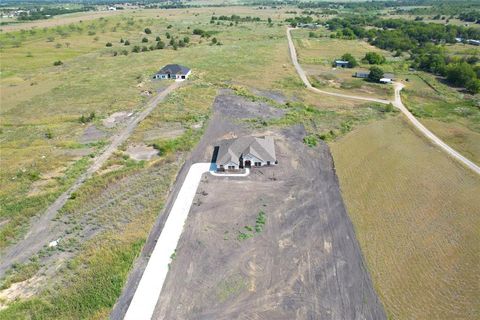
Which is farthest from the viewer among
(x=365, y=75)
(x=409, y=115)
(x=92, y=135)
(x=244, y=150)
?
(x=365, y=75)

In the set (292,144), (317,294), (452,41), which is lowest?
(317,294)

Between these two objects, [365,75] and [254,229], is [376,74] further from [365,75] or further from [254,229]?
[254,229]

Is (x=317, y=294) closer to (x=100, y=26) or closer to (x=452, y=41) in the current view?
(x=452, y=41)

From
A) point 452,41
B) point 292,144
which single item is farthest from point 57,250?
point 452,41

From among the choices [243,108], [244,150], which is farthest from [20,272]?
[243,108]

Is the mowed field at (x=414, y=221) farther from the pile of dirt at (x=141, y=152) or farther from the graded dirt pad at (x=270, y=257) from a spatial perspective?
the pile of dirt at (x=141, y=152)
